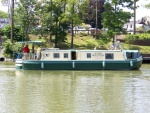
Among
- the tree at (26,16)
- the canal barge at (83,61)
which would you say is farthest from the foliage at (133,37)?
the canal barge at (83,61)

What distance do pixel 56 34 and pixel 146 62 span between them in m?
12.4

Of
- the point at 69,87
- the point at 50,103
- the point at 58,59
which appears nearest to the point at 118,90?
the point at 69,87

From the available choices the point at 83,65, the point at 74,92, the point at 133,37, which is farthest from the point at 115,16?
the point at 74,92

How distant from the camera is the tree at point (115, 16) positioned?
53125mm

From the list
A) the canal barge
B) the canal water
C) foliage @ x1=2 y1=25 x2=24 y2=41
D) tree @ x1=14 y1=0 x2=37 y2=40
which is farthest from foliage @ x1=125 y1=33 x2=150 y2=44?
the canal water

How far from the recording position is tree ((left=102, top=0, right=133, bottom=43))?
174 ft

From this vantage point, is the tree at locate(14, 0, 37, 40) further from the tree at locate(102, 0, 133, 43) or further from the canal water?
the canal water

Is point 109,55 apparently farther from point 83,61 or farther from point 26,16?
point 26,16

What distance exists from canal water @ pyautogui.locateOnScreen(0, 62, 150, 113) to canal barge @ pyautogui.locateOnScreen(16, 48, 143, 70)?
9.44 feet

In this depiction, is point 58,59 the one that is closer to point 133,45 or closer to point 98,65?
point 98,65

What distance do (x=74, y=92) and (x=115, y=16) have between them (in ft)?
101

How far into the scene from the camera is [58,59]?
38.3m

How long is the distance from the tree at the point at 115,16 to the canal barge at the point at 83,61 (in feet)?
48.9

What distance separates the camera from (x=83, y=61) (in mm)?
37719
